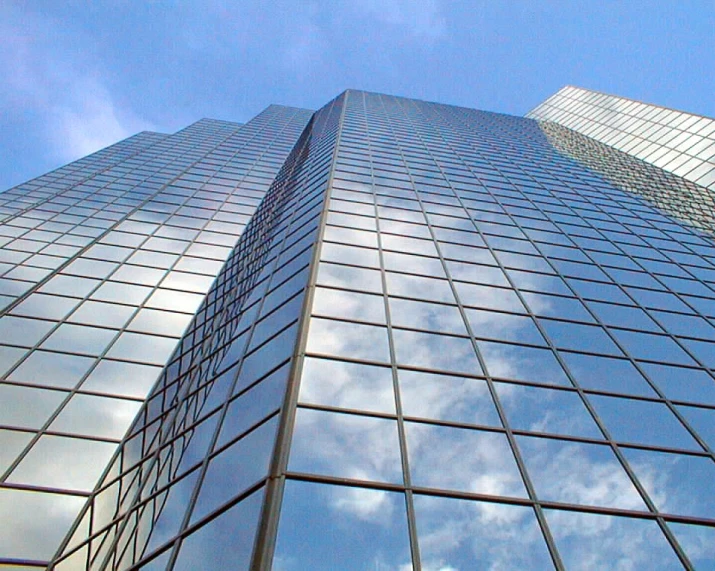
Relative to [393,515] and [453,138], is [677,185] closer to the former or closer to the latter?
[453,138]

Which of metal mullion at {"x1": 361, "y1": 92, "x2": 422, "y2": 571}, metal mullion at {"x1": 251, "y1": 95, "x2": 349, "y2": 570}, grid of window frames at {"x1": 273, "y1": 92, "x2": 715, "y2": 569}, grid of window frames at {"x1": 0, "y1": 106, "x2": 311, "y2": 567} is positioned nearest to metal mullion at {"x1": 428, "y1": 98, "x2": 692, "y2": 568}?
grid of window frames at {"x1": 273, "y1": 92, "x2": 715, "y2": 569}

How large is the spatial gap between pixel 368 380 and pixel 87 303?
15.3 m

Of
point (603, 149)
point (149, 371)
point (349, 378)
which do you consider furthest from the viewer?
point (603, 149)

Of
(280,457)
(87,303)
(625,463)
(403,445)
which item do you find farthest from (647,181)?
(280,457)

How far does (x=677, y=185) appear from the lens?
41.2m

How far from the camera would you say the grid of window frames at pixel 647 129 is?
4622 cm

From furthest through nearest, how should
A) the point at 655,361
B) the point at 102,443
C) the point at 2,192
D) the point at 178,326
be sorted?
1. the point at 2,192
2. the point at 178,326
3. the point at 102,443
4. the point at 655,361

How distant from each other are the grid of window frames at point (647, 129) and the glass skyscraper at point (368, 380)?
17.7 m

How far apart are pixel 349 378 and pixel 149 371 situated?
10.6 metres

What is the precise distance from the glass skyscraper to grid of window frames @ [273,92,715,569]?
53 mm

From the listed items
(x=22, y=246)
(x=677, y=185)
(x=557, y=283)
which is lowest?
(x=557, y=283)

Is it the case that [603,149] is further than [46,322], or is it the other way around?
[603,149]

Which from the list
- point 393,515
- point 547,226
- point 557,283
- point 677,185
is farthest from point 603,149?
point 393,515

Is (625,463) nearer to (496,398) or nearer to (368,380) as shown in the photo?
(496,398)
